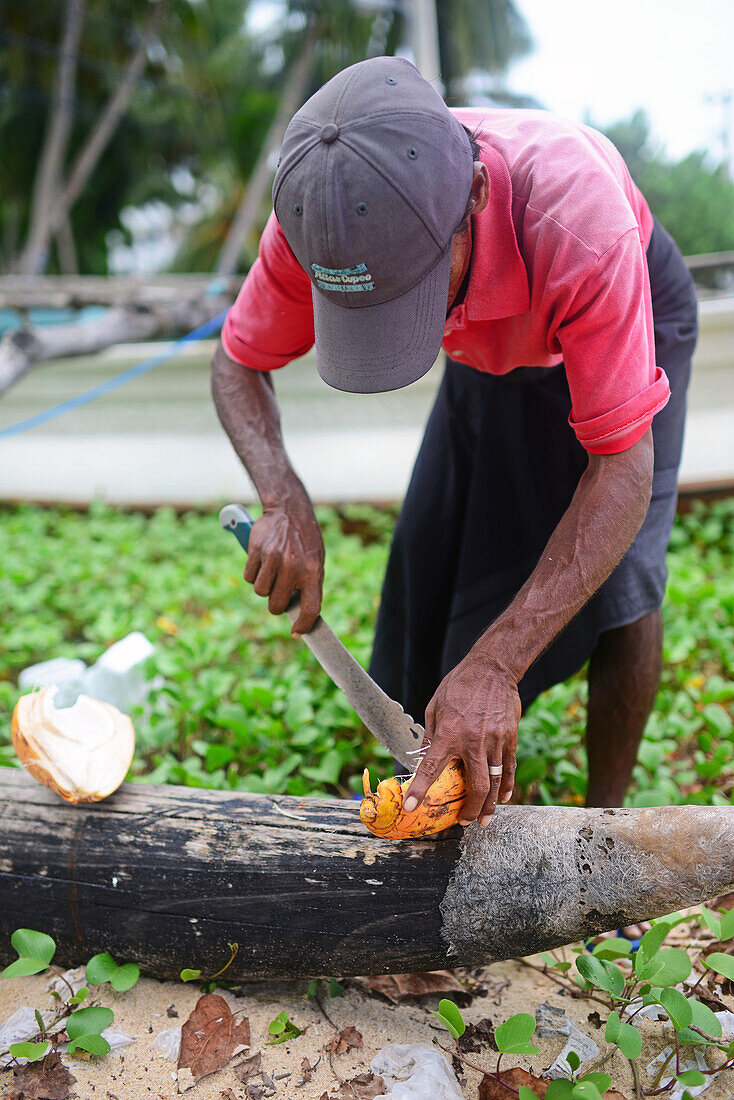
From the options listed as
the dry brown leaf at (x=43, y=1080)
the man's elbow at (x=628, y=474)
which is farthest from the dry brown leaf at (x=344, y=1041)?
the man's elbow at (x=628, y=474)

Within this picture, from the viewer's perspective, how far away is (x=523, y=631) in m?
1.23

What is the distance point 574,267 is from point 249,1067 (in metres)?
1.42

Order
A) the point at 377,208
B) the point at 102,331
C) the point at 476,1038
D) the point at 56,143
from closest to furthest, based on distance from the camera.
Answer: the point at 377,208
the point at 476,1038
the point at 102,331
the point at 56,143

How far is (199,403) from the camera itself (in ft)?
17.1

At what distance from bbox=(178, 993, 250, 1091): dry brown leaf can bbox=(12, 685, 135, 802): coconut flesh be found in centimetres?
45

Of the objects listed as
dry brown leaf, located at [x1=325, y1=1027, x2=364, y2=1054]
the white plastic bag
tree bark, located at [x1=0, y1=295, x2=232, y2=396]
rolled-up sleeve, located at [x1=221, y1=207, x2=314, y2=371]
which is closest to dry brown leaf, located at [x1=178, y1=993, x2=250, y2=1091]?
dry brown leaf, located at [x1=325, y1=1027, x2=364, y2=1054]

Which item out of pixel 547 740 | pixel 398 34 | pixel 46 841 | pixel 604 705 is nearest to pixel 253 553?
pixel 46 841

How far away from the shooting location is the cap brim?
46.1 inches

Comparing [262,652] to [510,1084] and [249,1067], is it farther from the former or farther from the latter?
[510,1084]

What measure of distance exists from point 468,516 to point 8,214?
19576 millimetres

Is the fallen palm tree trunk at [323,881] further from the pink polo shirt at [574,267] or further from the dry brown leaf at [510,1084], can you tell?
the pink polo shirt at [574,267]

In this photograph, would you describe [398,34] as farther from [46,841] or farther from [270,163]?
[46,841]

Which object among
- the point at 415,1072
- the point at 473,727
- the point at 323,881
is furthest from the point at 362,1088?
A: the point at 473,727

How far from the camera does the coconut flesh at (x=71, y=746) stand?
1.55 m
